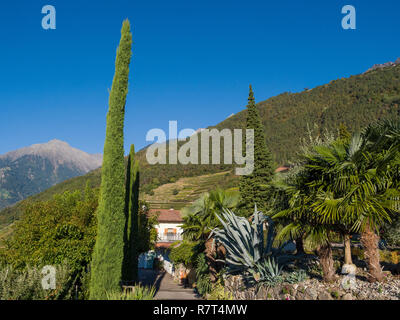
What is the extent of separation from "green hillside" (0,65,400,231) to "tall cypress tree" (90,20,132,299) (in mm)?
63889

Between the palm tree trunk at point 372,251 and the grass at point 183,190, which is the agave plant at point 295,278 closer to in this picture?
the palm tree trunk at point 372,251

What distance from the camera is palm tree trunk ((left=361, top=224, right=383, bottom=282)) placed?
7812mm

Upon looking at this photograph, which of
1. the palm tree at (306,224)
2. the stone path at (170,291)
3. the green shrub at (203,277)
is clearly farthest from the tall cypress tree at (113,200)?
the green shrub at (203,277)

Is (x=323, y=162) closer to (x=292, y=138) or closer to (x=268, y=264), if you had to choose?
(x=268, y=264)

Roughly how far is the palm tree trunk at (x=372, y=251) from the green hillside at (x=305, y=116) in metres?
66.2

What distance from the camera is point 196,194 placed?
232ft

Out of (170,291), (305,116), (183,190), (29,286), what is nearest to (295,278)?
(29,286)

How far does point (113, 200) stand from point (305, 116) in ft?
374

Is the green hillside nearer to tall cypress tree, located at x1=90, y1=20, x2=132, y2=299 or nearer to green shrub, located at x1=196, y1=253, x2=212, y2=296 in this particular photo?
green shrub, located at x1=196, y1=253, x2=212, y2=296

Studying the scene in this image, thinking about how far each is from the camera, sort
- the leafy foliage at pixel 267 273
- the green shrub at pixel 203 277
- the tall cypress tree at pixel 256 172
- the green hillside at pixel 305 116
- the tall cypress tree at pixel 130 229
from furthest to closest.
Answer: the green hillside at pixel 305 116
the tall cypress tree at pixel 256 172
the tall cypress tree at pixel 130 229
the green shrub at pixel 203 277
the leafy foliage at pixel 267 273

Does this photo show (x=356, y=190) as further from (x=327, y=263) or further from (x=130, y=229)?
(x=130, y=229)

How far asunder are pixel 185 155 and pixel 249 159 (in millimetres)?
67231

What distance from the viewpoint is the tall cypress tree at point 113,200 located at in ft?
31.1

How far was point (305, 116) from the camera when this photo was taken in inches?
4464
